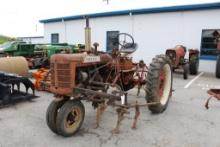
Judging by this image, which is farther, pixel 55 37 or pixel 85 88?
pixel 55 37

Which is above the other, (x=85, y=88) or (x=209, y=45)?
(x=209, y=45)

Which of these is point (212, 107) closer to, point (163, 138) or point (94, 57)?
point (163, 138)

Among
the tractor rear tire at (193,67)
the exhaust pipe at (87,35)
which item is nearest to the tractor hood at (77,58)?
the exhaust pipe at (87,35)

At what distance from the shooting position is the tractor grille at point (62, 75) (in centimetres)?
409

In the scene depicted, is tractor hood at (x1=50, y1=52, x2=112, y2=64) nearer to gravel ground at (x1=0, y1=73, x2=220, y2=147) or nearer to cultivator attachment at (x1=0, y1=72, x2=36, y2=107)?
gravel ground at (x1=0, y1=73, x2=220, y2=147)

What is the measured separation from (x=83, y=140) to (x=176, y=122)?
1886 mm

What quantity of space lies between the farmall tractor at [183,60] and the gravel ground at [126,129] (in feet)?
13.0

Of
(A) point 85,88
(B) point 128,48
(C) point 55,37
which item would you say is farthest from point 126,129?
(C) point 55,37

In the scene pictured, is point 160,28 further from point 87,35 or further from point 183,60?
point 87,35

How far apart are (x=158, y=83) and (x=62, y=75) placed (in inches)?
76.4

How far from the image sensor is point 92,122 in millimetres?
4738

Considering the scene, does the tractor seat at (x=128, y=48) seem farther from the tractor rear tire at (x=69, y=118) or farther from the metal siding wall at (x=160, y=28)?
the metal siding wall at (x=160, y=28)

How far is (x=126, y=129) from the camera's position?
440 centimetres

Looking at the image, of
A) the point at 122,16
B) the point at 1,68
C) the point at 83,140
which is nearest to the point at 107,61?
the point at 83,140
